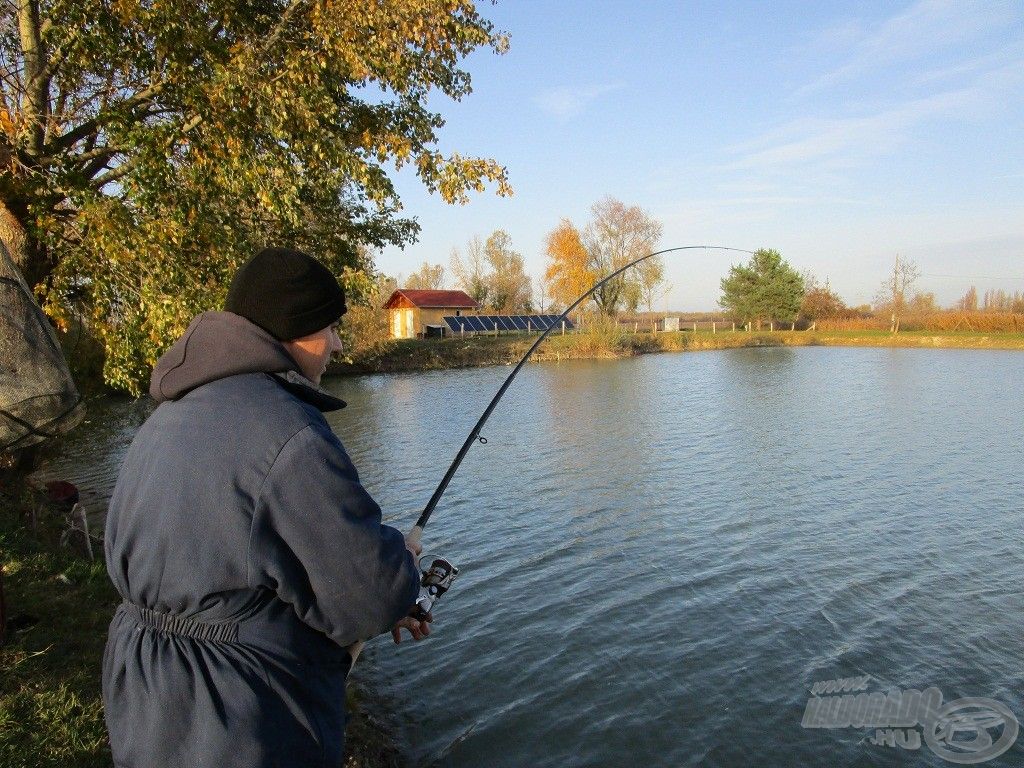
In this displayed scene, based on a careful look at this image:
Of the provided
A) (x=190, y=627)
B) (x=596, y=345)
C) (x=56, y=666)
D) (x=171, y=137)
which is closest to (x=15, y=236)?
(x=171, y=137)

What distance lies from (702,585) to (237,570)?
26.7ft

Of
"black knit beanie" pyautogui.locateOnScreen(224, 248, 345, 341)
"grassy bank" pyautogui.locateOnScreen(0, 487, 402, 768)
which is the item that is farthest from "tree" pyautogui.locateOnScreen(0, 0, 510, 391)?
"black knit beanie" pyautogui.locateOnScreen(224, 248, 345, 341)

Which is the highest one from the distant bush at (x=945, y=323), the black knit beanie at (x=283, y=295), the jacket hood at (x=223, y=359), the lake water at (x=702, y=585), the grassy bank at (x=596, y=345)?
the distant bush at (x=945, y=323)

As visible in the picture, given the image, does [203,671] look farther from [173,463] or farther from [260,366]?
[260,366]

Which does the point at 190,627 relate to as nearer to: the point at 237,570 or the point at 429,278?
the point at 237,570

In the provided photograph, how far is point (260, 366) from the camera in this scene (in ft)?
7.00

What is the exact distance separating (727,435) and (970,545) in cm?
911

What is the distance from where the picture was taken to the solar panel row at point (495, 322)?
69.0m

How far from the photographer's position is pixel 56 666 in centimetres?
497

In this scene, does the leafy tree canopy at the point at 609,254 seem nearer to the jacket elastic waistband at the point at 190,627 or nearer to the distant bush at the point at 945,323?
the distant bush at the point at 945,323

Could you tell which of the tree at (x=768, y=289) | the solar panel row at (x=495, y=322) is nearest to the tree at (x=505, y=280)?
the solar panel row at (x=495, y=322)

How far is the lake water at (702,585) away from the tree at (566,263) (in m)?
50.0

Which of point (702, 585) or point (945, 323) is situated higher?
point (945, 323)

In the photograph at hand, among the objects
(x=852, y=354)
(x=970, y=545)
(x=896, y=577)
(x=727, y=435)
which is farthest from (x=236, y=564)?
(x=852, y=354)
